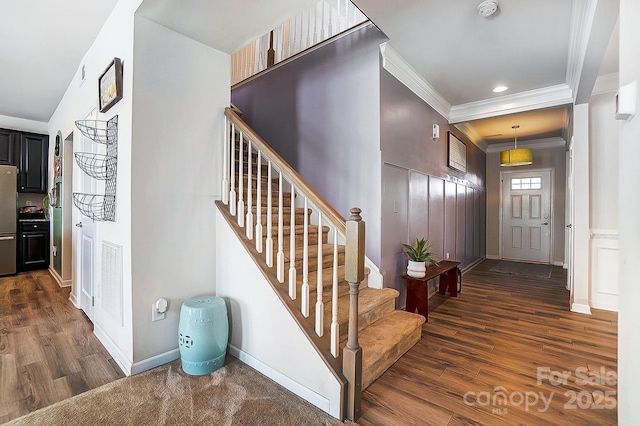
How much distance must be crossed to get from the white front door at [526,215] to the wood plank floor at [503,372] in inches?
136

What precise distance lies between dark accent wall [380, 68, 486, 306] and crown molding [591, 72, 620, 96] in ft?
5.52

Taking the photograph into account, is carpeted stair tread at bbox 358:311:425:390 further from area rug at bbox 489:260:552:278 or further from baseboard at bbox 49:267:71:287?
baseboard at bbox 49:267:71:287

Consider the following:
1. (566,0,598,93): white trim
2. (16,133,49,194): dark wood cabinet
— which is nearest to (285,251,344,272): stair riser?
(566,0,598,93): white trim

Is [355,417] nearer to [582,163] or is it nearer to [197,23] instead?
[197,23]

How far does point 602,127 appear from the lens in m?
3.38

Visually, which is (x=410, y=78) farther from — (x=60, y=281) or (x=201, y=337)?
(x=60, y=281)

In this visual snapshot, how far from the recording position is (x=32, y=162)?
504 cm

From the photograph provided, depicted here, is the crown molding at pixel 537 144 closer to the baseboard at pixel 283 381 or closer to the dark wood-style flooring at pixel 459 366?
the dark wood-style flooring at pixel 459 366

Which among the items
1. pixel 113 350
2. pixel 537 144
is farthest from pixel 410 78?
pixel 537 144

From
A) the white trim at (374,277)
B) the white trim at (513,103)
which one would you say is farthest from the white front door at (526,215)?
the white trim at (374,277)

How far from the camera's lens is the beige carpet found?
1.55 metres

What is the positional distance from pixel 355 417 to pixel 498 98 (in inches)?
167

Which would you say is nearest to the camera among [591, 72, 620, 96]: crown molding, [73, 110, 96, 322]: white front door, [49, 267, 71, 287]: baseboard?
[73, 110, 96, 322]: white front door

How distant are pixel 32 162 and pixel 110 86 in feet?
14.6
